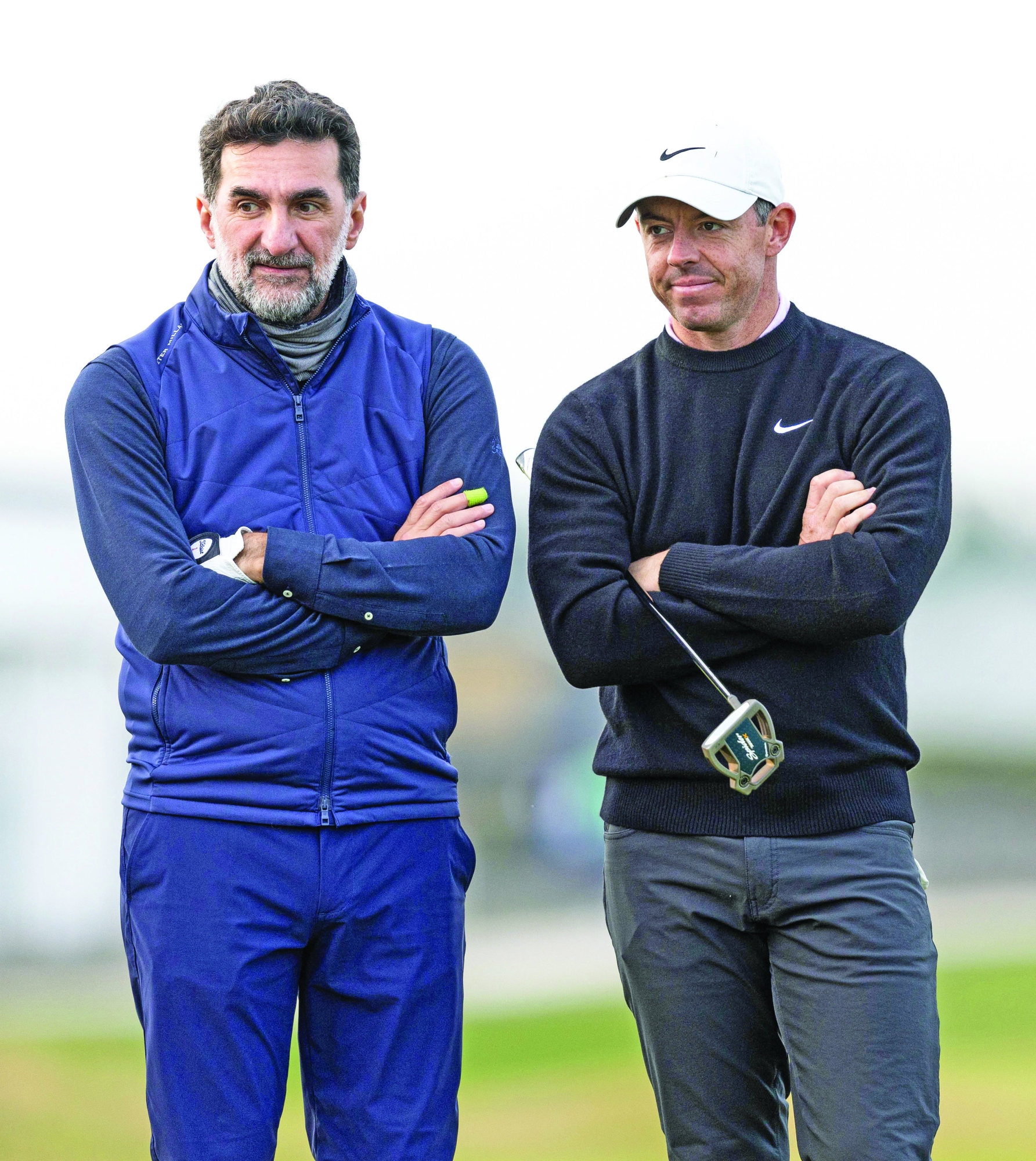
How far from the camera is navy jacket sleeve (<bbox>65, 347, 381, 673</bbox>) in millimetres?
1764

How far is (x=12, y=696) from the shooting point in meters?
2.74

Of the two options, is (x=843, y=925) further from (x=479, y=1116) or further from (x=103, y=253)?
(x=103, y=253)

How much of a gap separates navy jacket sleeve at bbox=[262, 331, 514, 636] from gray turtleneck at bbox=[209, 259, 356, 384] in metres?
0.16

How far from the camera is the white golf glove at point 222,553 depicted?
1.81 metres

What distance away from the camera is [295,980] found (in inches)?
72.8

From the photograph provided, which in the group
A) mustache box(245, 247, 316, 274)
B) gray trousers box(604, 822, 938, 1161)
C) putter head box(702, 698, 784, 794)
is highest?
mustache box(245, 247, 316, 274)

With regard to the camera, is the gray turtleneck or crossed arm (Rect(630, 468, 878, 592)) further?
the gray turtleneck

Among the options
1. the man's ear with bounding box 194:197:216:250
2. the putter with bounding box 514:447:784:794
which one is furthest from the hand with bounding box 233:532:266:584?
the putter with bounding box 514:447:784:794

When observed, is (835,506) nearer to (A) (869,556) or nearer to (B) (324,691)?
(A) (869,556)

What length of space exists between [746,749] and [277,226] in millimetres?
933

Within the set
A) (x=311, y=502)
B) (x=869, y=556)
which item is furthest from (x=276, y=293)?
(x=869, y=556)

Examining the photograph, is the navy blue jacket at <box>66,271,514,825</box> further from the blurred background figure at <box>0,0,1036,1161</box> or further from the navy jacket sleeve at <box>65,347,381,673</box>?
the blurred background figure at <box>0,0,1036,1161</box>

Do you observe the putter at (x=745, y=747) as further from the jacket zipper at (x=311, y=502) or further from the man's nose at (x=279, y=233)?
the man's nose at (x=279, y=233)

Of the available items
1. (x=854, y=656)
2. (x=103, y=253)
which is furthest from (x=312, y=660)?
(x=103, y=253)
